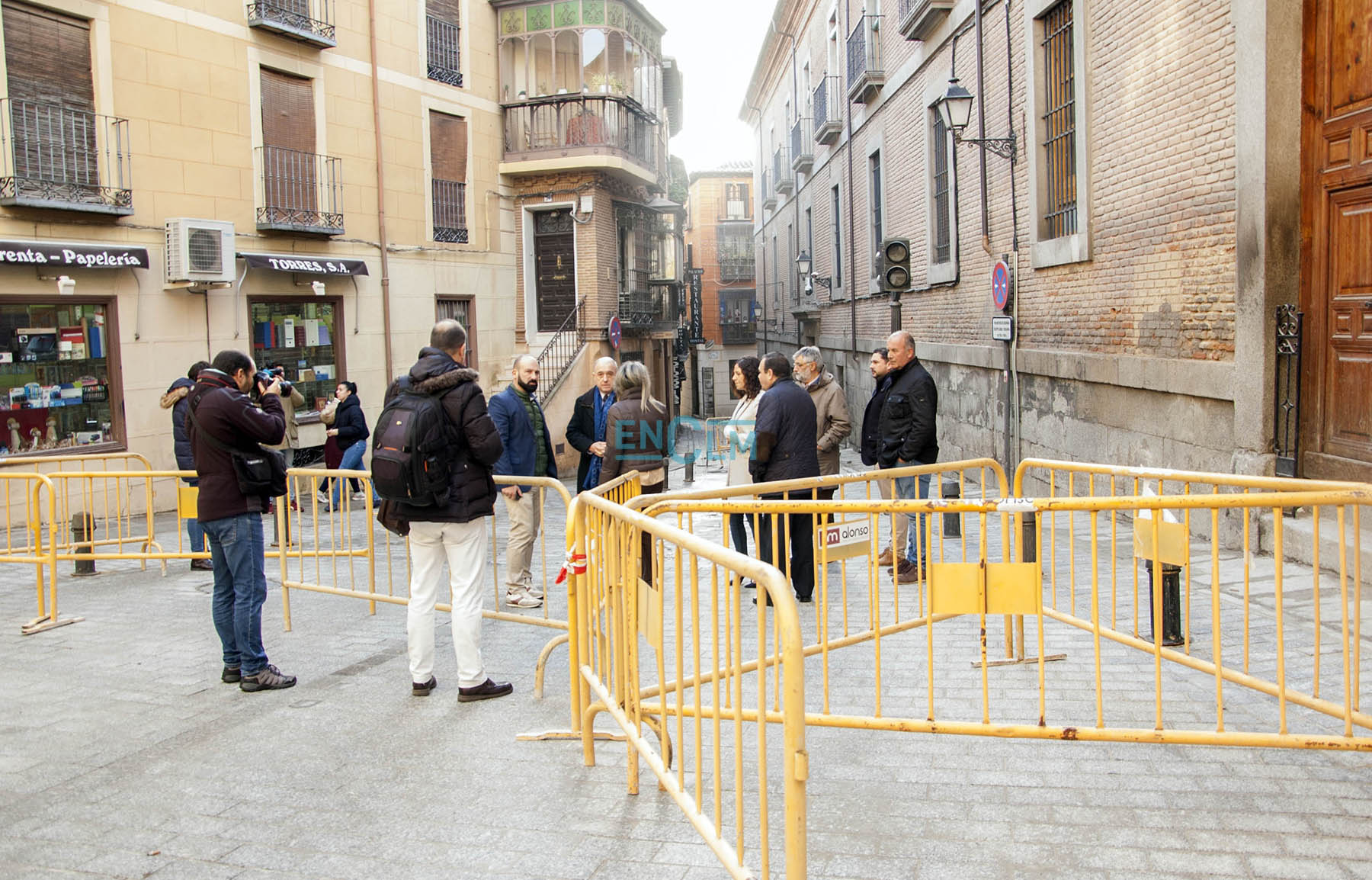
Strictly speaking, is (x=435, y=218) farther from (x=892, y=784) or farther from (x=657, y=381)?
(x=892, y=784)

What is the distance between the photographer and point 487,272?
20969mm

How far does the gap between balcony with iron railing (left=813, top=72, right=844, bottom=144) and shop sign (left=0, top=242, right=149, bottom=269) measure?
14993 mm

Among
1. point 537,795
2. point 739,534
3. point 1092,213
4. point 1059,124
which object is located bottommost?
point 537,795

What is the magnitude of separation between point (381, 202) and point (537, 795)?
1553cm

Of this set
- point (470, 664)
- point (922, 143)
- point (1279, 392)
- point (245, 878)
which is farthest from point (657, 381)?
point (245, 878)

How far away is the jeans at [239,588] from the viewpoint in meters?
5.57

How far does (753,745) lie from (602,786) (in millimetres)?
609

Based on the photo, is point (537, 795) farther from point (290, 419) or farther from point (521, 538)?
point (290, 419)

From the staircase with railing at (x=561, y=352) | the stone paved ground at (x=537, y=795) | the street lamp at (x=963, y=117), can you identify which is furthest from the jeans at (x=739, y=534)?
the staircase with railing at (x=561, y=352)

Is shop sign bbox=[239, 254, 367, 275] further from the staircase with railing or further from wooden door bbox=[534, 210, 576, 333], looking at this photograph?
wooden door bbox=[534, 210, 576, 333]

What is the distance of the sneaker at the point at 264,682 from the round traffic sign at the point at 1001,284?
940 cm

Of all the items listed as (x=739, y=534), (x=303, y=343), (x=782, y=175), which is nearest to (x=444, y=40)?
(x=303, y=343)

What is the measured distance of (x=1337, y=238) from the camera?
7.35 meters

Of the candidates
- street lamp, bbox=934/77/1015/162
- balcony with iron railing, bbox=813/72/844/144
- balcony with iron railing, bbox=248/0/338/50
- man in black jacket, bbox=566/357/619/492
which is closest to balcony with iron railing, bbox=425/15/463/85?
balcony with iron railing, bbox=248/0/338/50
